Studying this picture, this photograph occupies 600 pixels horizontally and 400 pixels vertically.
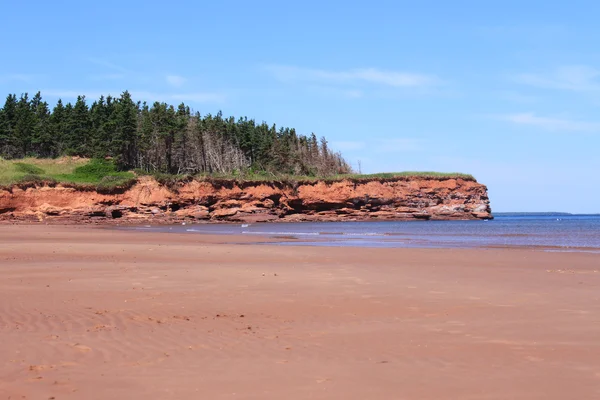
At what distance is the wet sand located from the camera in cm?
575

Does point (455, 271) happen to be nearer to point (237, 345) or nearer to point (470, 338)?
point (470, 338)

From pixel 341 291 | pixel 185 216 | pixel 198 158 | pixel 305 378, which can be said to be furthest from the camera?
pixel 198 158

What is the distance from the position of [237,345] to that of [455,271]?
1078 centimetres

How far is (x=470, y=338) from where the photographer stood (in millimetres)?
7934

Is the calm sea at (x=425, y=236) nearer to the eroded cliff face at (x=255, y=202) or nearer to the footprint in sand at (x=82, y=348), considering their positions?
the eroded cliff face at (x=255, y=202)

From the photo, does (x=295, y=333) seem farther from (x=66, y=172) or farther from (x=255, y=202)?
(x=66, y=172)

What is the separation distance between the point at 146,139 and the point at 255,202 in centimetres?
1945

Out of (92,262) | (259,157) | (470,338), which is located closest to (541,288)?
(470,338)

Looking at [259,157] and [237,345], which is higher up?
[259,157]

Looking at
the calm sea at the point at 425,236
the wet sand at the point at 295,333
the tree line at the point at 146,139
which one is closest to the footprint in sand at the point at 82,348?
the wet sand at the point at 295,333

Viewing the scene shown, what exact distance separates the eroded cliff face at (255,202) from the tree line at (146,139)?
868cm

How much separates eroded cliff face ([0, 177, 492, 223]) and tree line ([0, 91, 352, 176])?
868 cm

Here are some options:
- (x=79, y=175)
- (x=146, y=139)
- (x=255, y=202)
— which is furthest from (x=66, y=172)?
(x=255, y=202)

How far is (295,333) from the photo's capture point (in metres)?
8.27
